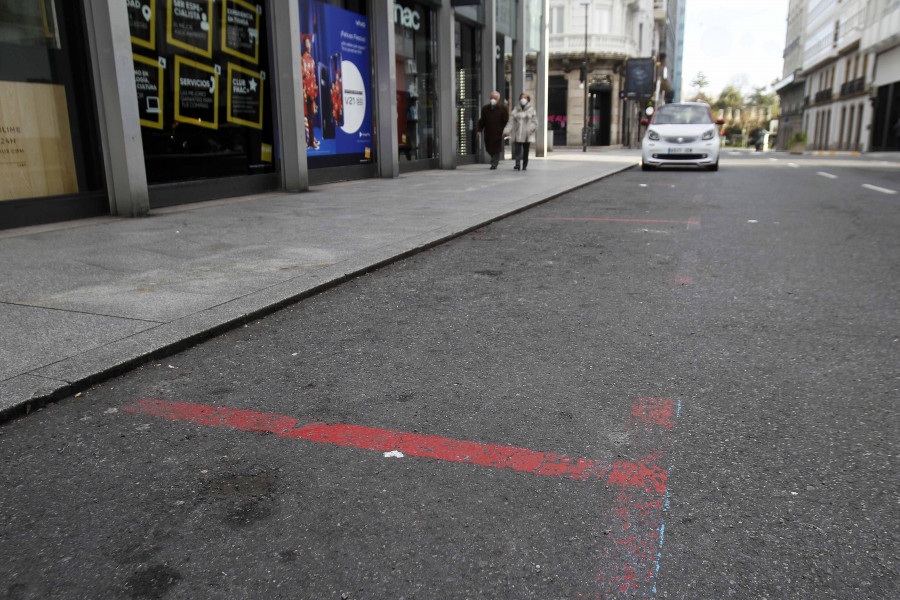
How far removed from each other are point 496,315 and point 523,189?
8.09 metres

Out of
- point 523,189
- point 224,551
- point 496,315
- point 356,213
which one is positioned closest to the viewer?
point 224,551

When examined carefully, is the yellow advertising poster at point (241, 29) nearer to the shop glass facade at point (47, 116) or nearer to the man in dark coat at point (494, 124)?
the shop glass facade at point (47, 116)

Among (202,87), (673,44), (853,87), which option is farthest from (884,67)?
(673,44)

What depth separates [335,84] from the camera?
43.5ft

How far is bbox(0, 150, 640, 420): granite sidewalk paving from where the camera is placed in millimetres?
3416

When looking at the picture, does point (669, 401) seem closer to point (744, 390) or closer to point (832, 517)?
point (744, 390)

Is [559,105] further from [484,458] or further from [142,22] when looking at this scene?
[484,458]

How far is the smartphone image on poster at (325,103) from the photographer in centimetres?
1279

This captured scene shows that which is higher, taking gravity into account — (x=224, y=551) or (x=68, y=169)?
(x=68, y=169)

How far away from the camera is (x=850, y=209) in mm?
9625

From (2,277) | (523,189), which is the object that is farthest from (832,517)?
(523,189)

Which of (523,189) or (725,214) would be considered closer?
(725,214)

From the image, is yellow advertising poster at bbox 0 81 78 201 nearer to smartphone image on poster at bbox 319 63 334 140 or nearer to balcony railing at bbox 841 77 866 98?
smartphone image on poster at bbox 319 63 334 140

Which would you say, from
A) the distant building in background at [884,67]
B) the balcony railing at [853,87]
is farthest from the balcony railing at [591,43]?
the balcony railing at [853,87]
